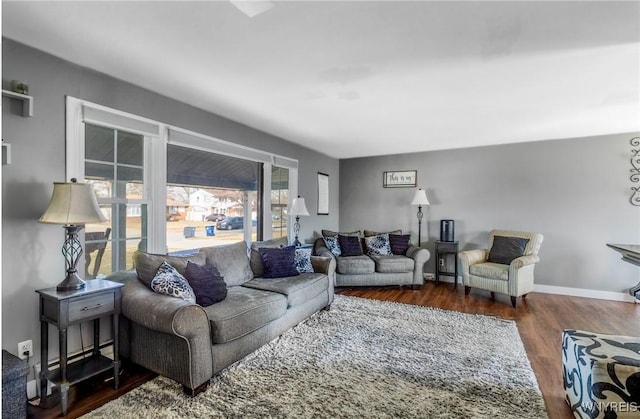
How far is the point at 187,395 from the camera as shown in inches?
82.6

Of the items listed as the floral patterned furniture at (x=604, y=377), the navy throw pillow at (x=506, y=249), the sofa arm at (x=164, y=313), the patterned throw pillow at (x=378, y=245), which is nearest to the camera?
the floral patterned furniture at (x=604, y=377)

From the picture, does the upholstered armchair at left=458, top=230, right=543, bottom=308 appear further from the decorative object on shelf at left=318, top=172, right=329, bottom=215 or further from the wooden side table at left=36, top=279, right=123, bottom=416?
the wooden side table at left=36, top=279, right=123, bottom=416

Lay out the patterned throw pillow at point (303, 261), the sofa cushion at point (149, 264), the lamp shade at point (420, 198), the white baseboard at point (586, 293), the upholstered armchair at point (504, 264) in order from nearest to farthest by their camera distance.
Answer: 1. the sofa cushion at point (149, 264)
2. the patterned throw pillow at point (303, 261)
3. the upholstered armchair at point (504, 264)
4. the white baseboard at point (586, 293)
5. the lamp shade at point (420, 198)

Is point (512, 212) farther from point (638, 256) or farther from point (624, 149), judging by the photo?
point (638, 256)

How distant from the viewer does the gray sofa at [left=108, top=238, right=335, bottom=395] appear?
209cm

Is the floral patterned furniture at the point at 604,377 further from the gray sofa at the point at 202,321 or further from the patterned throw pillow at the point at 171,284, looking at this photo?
the patterned throw pillow at the point at 171,284

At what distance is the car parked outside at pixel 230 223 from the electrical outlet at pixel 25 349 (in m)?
2.09

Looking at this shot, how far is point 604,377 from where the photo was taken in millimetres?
1701

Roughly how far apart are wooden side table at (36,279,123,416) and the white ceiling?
1663mm

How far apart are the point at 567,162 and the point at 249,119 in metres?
4.58

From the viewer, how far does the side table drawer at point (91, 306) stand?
2.03m

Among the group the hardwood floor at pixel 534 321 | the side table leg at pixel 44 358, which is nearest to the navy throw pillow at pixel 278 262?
the hardwood floor at pixel 534 321

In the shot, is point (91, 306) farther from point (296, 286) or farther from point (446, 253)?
point (446, 253)

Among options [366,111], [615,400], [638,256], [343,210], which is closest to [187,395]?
[615,400]
